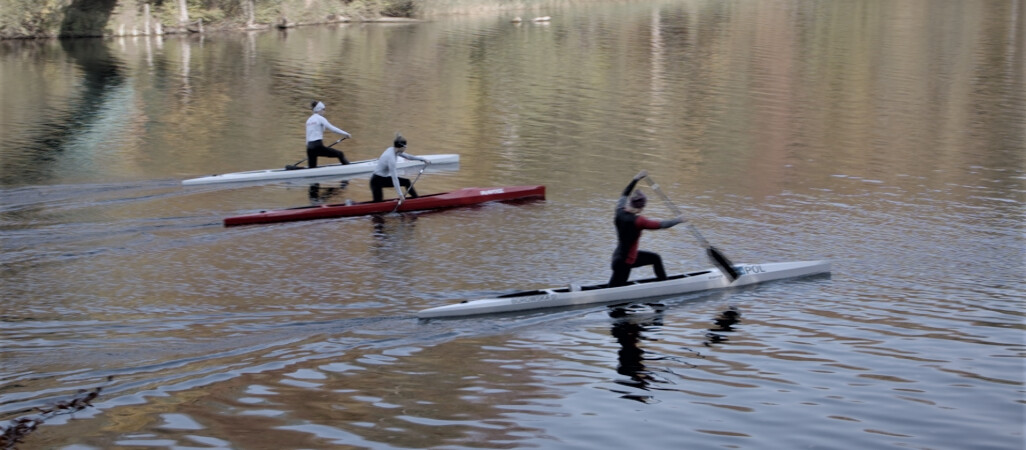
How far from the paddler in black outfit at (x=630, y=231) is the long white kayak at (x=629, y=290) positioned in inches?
8.4

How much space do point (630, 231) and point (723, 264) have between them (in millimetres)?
1665

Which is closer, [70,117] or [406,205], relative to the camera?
[406,205]

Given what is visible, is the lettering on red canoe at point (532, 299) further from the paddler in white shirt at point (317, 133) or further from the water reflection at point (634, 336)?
the paddler in white shirt at point (317, 133)

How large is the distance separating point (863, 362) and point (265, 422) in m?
7.13

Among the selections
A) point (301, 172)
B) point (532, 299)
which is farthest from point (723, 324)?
point (301, 172)

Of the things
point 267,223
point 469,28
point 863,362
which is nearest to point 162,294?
point 267,223

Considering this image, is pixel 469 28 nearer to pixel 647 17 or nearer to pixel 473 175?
pixel 647 17

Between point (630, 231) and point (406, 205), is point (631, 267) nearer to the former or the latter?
point (630, 231)

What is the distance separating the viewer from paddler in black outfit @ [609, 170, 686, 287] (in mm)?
15289

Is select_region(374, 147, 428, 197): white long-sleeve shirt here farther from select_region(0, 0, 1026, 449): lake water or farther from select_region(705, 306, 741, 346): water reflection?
select_region(705, 306, 741, 346): water reflection

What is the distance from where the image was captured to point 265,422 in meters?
11.1

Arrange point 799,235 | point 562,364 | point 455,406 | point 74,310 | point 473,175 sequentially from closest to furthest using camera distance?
point 455,406 < point 562,364 < point 74,310 < point 799,235 < point 473,175

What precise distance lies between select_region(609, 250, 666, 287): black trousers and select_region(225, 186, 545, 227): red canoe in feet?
23.1

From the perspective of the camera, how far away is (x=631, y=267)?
51.4 ft
